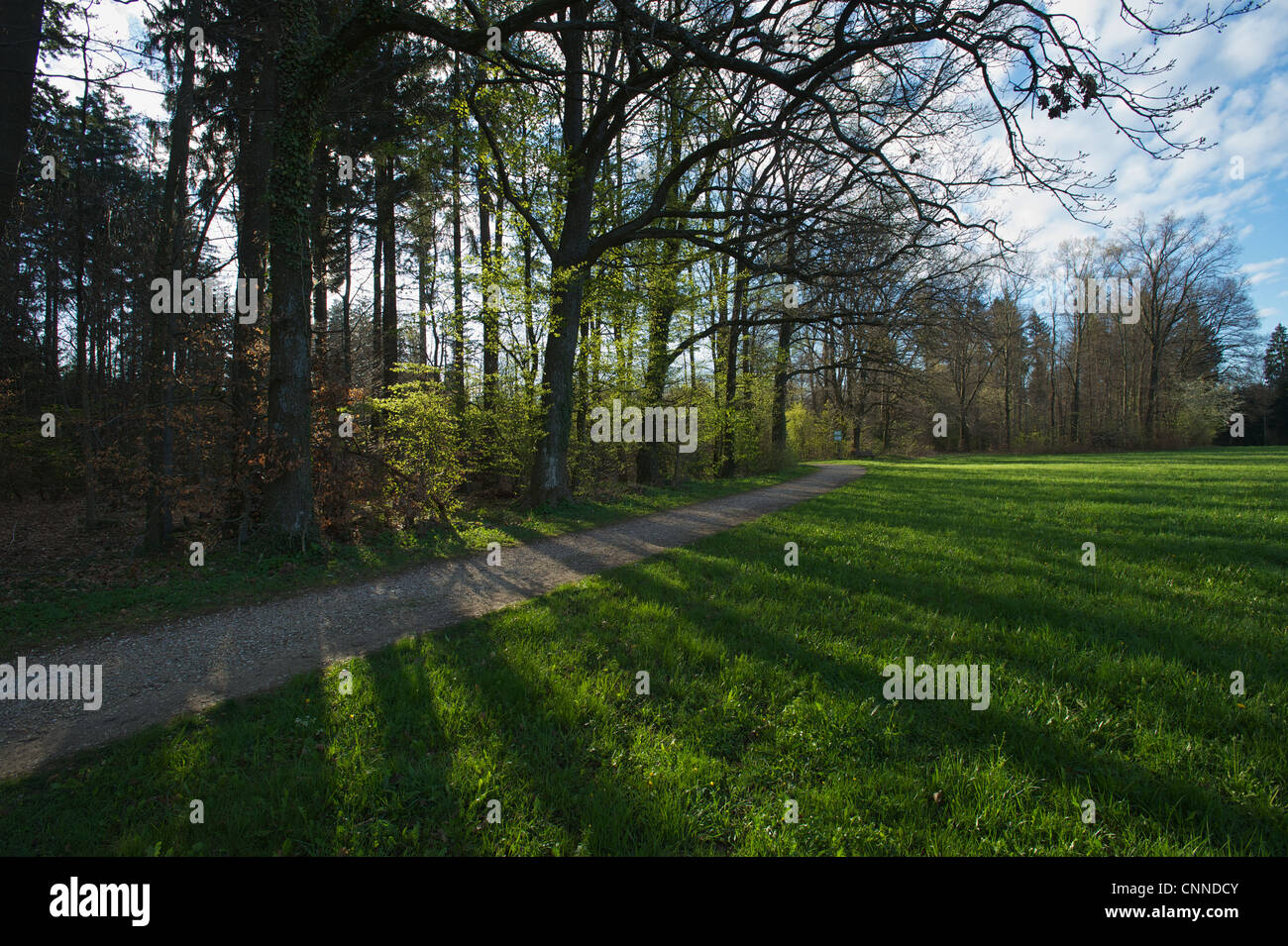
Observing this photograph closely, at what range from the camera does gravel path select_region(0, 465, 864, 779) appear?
321cm

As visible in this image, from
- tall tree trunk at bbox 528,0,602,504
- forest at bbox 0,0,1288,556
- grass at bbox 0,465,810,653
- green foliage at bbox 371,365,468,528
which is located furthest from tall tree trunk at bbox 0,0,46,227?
tall tree trunk at bbox 528,0,602,504

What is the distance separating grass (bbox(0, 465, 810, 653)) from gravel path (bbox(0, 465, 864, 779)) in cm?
40

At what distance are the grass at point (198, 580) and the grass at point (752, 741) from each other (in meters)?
2.92

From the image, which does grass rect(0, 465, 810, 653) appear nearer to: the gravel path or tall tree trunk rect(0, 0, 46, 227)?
the gravel path

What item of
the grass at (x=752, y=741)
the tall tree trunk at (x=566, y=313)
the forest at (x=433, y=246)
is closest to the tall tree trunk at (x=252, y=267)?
the forest at (x=433, y=246)

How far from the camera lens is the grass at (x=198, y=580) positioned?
16.3 ft

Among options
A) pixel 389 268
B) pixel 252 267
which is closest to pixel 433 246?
pixel 389 268

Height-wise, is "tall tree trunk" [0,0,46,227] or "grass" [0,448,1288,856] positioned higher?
"tall tree trunk" [0,0,46,227]

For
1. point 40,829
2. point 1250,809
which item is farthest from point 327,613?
point 1250,809

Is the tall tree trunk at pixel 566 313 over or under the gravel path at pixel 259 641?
over

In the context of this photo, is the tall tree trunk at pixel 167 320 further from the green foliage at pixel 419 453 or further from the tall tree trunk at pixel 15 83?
the green foliage at pixel 419 453
